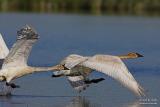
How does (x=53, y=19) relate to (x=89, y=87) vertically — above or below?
below

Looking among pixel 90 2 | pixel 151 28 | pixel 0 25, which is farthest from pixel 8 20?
pixel 90 2

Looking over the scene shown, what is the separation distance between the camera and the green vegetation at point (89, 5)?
5878 cm

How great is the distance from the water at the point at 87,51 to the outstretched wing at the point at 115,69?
548 mm

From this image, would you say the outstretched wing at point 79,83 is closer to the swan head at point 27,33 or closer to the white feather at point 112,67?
the white feather at point 112,67

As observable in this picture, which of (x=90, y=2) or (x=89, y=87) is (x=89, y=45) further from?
(x=90, y=2)

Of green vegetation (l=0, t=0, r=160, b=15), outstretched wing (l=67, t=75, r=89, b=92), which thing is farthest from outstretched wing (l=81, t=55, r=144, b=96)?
green vegetation (l=0, t=0, r=160, b=15)

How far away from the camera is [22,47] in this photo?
48.2 feet

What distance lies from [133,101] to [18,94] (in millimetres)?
2550

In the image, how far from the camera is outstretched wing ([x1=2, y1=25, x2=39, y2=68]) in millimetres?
14050

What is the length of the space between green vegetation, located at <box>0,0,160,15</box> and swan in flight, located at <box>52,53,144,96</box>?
141 feet

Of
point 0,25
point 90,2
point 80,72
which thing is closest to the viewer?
point 80,72

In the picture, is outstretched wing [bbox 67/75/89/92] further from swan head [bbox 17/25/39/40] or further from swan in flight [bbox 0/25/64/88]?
swan head [bbox 17/25/39/40]

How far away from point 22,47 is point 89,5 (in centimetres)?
4740

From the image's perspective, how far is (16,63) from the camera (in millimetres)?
15180
